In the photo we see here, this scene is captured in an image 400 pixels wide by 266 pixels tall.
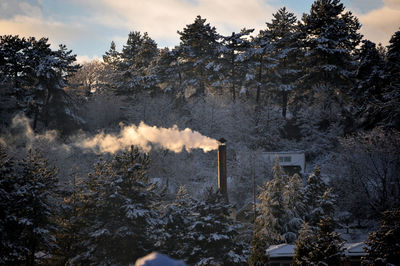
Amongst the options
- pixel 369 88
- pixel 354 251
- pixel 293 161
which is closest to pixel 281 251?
pixel 354 251

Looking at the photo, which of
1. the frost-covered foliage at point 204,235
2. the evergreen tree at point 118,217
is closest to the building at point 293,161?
the frost-covered foliage at point 204,235

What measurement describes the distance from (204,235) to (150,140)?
850 inches

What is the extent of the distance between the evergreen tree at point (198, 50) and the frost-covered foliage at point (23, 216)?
33.0 metres

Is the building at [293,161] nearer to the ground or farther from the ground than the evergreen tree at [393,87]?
nearer to the ground

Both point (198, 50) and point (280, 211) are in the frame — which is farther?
point (198, 50)

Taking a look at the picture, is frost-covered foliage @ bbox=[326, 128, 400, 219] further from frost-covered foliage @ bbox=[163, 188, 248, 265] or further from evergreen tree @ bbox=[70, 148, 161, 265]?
evergreen tree @ bbox=[70, 148, 161, 265]

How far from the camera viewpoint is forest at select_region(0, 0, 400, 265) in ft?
70.8

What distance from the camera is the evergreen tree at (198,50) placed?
171 ft

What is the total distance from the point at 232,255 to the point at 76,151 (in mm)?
30326

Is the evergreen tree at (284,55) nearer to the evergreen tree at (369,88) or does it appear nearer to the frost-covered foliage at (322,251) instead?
the evergreen tree at (369,88)

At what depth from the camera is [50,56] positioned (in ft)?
159

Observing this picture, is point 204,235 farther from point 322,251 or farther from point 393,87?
point 393,87

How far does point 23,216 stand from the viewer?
20.9 metres

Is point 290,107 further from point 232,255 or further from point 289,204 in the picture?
point 232,255
